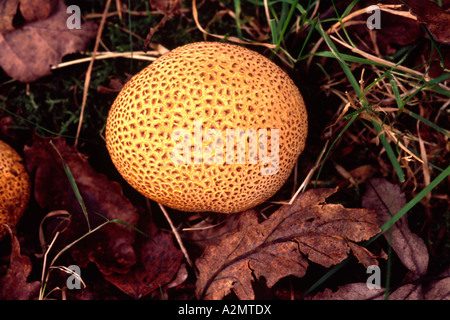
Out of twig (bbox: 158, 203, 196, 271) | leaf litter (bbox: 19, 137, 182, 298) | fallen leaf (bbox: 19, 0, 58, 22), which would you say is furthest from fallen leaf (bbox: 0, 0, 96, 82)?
twig (bbox: 158, 203, 196, 271)

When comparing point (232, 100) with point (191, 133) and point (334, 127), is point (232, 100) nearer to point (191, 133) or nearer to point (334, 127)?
point (191, 133)

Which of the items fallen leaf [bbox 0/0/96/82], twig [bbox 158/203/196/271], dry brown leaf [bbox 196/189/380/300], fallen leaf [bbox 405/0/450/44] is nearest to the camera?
fallen leaf [bbox 405/0/450/44]

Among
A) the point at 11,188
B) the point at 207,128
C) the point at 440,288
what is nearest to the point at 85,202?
the point at 11,188

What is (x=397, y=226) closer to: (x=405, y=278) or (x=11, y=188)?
(x=405, y=278)

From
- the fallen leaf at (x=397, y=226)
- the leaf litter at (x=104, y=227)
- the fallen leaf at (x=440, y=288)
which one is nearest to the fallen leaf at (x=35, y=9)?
the leaf litter at (x=104, y=227)

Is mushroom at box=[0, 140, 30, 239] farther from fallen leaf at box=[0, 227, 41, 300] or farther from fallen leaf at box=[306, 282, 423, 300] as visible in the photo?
fallen leaf at box=[306, 282, 423, 300]

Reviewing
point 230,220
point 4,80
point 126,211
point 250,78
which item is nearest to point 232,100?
point 250,78
